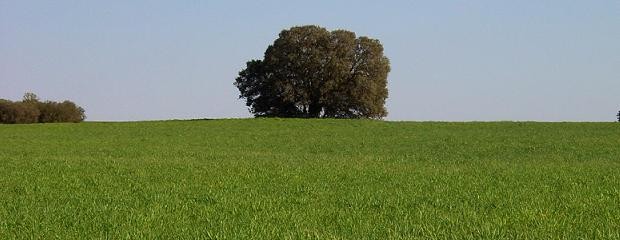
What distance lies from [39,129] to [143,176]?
4358cm

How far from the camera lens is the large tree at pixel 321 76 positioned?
256 ft

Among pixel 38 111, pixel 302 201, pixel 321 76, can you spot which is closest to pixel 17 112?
pixel 38 111

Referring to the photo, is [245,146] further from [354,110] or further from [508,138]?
[354,110]

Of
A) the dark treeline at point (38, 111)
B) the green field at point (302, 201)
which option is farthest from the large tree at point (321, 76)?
the green field at point (302, 201)

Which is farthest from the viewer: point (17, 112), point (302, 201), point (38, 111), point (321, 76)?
point (38, 111)

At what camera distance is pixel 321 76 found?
259 ft

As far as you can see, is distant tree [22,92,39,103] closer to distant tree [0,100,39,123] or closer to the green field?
distant tree [0,100,39,123]

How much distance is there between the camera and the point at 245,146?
41.4 meters

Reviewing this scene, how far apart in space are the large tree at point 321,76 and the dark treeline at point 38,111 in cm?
2329

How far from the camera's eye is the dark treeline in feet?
275

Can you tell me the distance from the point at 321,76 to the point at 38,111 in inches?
1404

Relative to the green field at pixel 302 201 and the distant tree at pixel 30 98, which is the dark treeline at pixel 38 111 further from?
the green field at pixel 302 201

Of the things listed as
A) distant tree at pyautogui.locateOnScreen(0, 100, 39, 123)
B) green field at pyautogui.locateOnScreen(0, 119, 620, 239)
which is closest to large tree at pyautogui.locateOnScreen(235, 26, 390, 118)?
distant tree at pyautogui.locateOnScreen(0, 100, 39, 123)

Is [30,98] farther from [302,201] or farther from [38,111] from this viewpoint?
[302,201]
